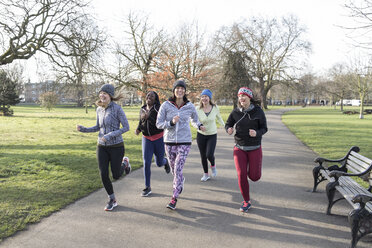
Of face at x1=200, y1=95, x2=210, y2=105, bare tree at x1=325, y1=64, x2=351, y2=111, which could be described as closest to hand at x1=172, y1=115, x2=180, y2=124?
face at x1=200, y1=95, x2=210, y2=105

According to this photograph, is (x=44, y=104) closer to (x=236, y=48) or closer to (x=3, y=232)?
(x=236, y=48)

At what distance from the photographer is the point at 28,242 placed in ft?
10.3

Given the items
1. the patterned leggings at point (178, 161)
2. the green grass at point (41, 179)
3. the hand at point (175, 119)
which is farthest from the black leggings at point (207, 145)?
the green grass at point (41, 179)

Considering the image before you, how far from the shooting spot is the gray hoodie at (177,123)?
13.8 feet

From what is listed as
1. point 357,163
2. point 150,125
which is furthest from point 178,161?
point 357,163

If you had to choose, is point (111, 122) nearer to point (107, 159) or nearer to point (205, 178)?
point (107, 159)

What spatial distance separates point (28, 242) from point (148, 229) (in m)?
1.37

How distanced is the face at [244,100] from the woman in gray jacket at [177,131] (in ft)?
2.33

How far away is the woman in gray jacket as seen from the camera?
165 inches

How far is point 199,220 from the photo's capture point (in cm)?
376

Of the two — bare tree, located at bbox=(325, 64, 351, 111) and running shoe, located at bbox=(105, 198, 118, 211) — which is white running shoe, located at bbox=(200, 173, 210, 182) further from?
bare tree, located at bbox=(325, 64, 351, 111)

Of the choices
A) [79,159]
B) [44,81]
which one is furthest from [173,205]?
[44,81]

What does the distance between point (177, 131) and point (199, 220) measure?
133 cm

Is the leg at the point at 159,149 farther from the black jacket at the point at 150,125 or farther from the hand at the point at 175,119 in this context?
the hand at the point at 175,119
